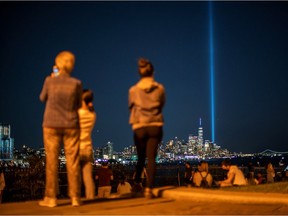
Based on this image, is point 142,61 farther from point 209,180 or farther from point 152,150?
point 209,180

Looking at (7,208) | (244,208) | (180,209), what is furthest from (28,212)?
(244,208)

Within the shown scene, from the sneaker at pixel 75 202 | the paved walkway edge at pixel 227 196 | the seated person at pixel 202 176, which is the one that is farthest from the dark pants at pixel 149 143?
the seated person at pixel 202 176

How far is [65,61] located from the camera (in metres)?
6.36

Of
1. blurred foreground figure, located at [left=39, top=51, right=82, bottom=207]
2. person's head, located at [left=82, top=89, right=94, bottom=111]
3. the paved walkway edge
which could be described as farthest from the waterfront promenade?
person's head, located at [left=82, top=89, right=94, bottom=111]

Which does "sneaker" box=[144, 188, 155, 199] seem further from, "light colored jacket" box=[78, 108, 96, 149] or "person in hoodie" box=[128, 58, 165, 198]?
"light colored jacket" box=[78, 108, 96, 149]

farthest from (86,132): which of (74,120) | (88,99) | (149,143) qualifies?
(149,143)

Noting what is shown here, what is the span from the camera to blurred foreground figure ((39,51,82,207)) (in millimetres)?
6234

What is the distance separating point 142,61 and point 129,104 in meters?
0.66

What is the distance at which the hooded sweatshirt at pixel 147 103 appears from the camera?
22.6 feet

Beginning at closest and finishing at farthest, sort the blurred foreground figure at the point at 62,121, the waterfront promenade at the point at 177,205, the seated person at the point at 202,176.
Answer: the waterfront promenade at the point at 177,205 < the blurred foreground figure at the point at 62,121 < the seated person at the point at 202,176

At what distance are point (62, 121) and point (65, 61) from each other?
800 mm

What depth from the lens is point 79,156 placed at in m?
6.51

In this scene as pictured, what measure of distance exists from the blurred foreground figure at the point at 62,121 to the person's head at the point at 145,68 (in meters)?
1.10

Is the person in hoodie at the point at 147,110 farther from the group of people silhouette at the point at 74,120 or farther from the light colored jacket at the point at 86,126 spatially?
the light colored jacket at the point at 86,126
